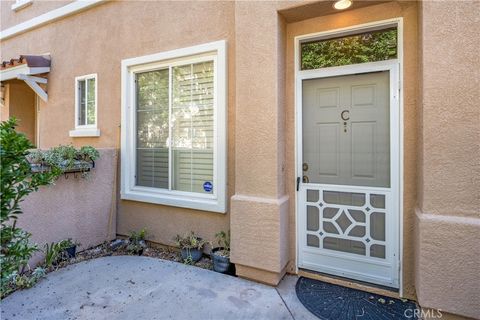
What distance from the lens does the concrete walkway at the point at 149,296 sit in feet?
9.60

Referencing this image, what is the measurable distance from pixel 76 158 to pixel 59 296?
2.09m

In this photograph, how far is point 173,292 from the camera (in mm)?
3328

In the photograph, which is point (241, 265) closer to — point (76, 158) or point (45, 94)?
point (76, 158)

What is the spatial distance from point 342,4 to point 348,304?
11.4ft

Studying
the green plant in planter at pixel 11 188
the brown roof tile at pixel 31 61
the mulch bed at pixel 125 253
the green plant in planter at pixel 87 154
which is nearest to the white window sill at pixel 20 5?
the brown roof tile at pixel 31 61

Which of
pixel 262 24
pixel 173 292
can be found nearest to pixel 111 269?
pixel 173 292

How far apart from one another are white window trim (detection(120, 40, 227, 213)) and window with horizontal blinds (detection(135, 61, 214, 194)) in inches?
4.2

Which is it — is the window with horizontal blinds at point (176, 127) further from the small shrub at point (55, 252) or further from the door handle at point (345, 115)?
the door handle at point (345, 115)

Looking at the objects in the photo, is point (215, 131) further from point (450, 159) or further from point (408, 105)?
point (450, 159)

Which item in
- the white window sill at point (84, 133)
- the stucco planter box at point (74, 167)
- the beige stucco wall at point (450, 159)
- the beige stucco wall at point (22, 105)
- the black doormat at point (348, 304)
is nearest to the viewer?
the beige stucco wall at point (450, 159)

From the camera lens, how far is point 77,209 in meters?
4.55

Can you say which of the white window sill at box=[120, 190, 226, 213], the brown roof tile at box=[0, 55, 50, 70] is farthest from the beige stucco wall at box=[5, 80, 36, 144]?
the white window sill at box=[120, 190, 226, 213]

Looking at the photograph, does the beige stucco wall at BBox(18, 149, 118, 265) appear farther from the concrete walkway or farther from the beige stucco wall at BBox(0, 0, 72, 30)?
the beige stucco wall at BBox(0, 0, 72, 30)

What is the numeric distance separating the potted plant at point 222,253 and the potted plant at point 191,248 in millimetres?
259
